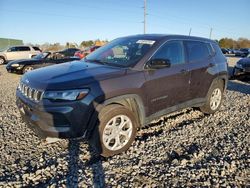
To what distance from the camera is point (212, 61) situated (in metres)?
5.62

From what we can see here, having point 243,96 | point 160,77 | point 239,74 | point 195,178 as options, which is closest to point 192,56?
point 160,77

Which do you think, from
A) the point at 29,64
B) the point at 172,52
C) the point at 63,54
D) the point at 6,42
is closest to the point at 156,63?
the point at 172,52

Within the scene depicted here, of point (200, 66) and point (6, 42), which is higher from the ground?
point (6, 42)

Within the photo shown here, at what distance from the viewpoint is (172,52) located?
15.5 feet

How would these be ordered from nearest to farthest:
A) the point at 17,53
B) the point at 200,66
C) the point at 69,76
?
1. the point at 69,76
2. the point at 200,66
3. the point at 17,53

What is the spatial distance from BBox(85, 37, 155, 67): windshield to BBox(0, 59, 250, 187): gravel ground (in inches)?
55.6

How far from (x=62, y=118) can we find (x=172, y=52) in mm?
2412

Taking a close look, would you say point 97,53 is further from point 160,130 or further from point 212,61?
point 212,61

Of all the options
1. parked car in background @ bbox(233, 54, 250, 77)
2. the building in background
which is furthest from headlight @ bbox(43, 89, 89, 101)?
the building in background

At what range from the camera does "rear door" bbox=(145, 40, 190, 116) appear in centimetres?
420

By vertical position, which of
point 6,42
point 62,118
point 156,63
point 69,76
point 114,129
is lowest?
point 114,129

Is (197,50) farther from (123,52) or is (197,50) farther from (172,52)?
(123,52)

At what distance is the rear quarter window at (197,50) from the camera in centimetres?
507

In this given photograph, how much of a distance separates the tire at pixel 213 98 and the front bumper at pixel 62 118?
3163 millimetres
